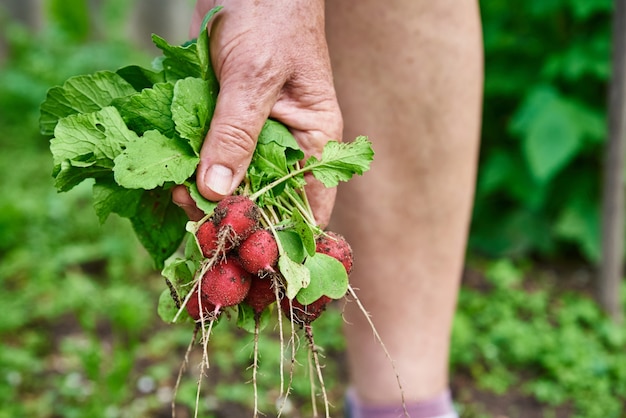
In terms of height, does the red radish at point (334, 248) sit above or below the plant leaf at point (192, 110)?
below

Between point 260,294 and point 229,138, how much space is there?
26 cm

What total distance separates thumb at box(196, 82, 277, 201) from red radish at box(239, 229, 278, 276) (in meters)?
0.10

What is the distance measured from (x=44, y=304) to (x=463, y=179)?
1.58m

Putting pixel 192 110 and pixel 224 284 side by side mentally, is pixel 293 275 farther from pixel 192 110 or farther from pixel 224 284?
pixel 192 110

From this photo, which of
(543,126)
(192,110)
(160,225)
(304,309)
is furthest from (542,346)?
(192,110)

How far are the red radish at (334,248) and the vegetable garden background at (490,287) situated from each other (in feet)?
2.91

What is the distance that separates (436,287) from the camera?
5.53 ft

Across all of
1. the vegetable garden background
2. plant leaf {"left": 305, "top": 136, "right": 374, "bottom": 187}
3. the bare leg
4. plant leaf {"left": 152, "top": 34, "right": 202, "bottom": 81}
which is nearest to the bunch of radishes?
plant leaf {"left": 305, "top": 136, "right": 374, "bottom": 187}

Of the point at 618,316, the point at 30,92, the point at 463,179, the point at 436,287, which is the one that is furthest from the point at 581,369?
the point at 30,92

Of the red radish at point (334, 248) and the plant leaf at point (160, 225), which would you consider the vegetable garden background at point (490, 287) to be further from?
the red radish at point (334, 248)

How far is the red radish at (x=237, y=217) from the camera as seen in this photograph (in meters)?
1.00

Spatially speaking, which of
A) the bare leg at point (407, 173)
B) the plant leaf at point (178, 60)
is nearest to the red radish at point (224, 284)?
the plant leaf at point (178, 60)

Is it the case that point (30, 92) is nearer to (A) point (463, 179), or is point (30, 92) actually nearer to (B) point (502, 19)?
(B) point (502, 19)

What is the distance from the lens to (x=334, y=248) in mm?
1079
